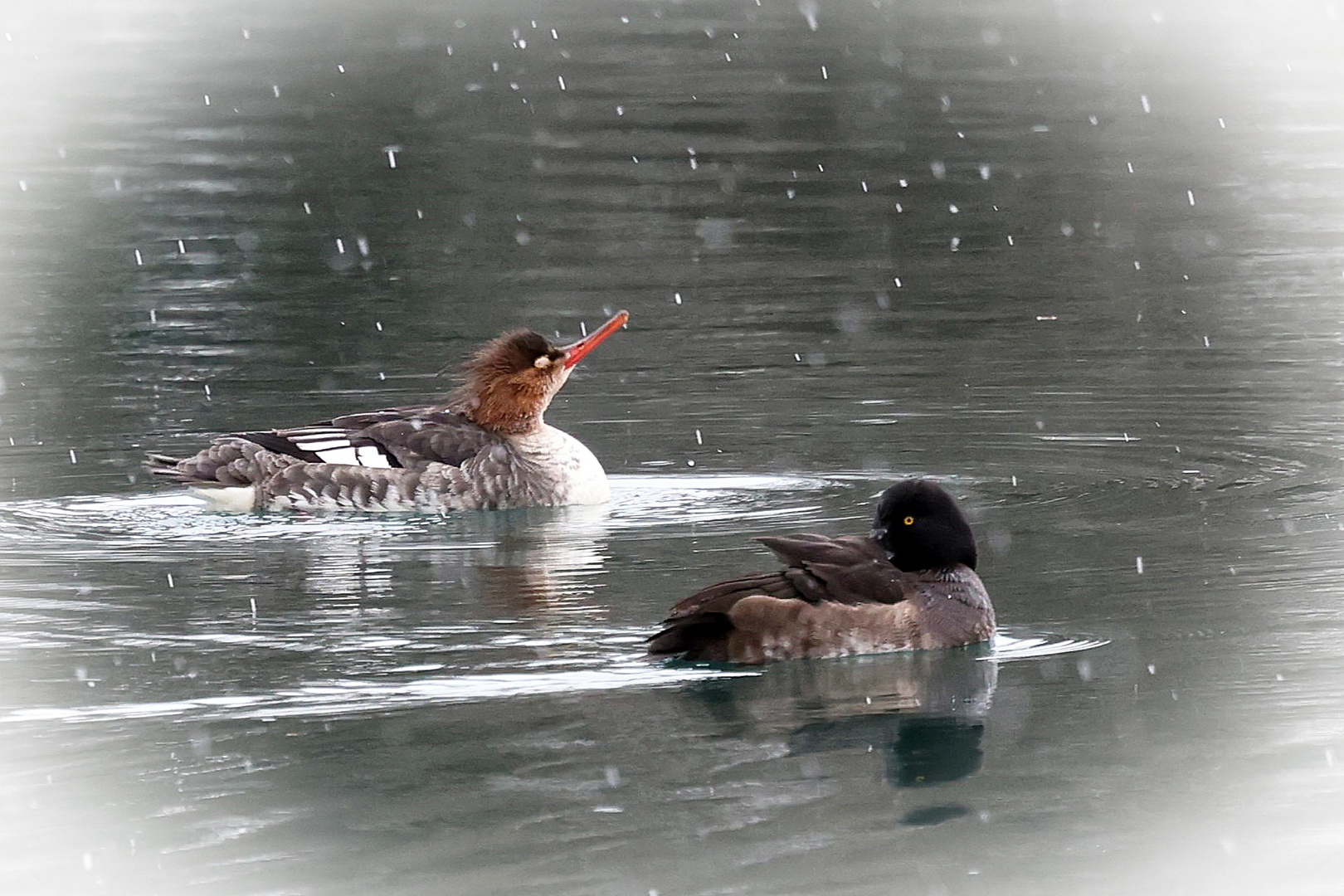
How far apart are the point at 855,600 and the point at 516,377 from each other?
493cm

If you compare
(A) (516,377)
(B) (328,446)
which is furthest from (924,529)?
(B) (328,446)

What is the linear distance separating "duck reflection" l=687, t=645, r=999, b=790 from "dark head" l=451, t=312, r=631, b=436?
4.86m

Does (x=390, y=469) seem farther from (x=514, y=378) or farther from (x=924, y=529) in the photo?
(x=924, y=529)

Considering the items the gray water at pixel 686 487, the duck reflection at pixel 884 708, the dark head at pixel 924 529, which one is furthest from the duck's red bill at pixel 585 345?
the duck reflection at pixel 884 708

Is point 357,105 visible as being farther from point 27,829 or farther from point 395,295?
point 27,829

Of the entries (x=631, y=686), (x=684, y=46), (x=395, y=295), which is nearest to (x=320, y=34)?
(x=684, y=46)

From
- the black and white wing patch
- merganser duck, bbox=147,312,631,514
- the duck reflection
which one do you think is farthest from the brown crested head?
the duck reflection

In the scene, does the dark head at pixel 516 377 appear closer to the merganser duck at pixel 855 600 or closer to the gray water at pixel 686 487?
the gray water at pixel 686 487

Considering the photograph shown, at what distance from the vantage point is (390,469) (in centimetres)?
1374

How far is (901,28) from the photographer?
45625 mm

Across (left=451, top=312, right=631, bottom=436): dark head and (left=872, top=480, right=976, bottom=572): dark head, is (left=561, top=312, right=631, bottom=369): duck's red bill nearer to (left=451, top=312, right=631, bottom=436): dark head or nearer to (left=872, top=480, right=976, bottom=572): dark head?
(left=451, top=312, right=631, bottom=436): dark head

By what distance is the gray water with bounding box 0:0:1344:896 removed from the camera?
776 centimetres

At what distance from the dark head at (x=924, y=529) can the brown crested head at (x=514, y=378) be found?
4445mm

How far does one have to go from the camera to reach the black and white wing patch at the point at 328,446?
13633mm
